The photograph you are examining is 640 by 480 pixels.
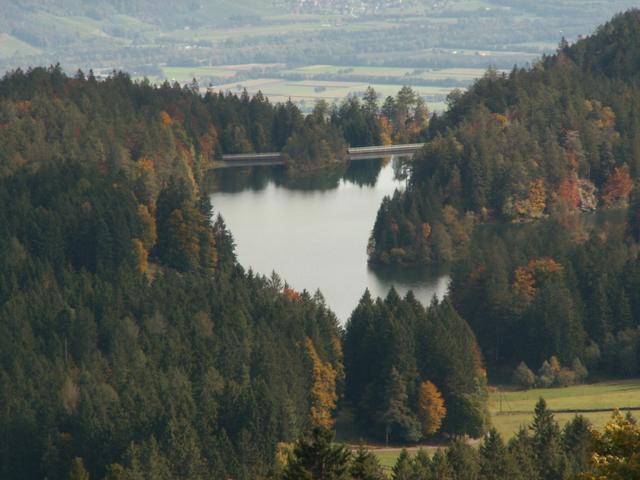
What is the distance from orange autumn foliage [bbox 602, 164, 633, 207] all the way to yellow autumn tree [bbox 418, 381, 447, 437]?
71867mm

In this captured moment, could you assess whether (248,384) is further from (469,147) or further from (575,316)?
(469,147)

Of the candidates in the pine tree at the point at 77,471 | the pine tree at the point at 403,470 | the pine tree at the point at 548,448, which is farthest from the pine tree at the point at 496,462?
the pine tree at the point at 77,471

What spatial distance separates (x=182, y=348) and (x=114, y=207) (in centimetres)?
3765

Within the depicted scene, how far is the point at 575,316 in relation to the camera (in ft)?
425

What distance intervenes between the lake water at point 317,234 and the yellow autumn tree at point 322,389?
68.6ft

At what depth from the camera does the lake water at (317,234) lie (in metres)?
152

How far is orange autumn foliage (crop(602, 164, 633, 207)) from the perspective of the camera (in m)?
186

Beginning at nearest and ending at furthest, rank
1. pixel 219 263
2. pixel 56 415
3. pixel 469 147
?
pixel 56 415
pixel 219 263
pixel 469 147

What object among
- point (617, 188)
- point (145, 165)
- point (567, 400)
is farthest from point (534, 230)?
point (617, 188)

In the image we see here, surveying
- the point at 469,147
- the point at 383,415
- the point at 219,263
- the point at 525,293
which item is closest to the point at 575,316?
the point at 525,293

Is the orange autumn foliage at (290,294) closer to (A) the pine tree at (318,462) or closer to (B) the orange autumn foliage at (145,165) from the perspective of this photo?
(B) the orange autumn foliage at (145,165)

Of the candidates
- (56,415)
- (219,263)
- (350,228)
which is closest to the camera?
(56,415)

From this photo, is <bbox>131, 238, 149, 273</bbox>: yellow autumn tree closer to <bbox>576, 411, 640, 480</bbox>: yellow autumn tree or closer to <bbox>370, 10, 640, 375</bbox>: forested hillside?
<bbox>370, 10, 640, 375</bbox>: forested hillside

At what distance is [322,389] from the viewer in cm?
11669
